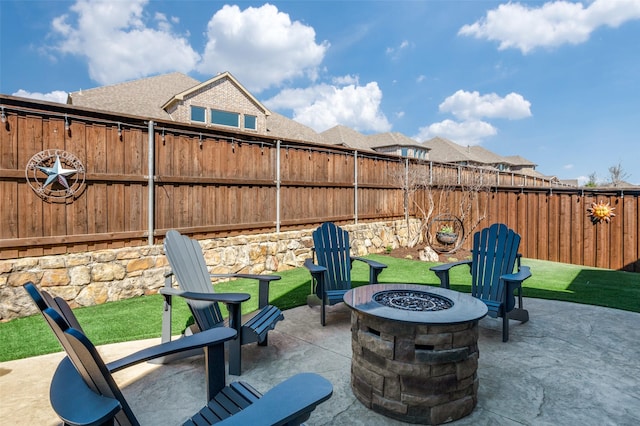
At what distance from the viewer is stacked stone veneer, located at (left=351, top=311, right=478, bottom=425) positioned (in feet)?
6.15

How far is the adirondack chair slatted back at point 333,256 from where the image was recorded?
4023 mm

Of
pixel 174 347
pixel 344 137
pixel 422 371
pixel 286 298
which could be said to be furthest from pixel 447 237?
pixel 344 137

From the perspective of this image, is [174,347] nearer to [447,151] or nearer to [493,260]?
[493,260]

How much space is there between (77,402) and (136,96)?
1615cm

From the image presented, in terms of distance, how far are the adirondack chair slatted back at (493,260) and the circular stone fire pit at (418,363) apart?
1.83 metres

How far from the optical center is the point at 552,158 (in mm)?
24125

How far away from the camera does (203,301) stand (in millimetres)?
2439

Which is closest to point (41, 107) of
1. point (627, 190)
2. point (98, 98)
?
point (627, 190)

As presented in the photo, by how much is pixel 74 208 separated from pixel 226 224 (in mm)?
2105

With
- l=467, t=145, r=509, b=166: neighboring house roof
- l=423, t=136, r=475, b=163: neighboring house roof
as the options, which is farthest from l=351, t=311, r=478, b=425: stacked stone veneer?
l=467, t=145, r=509, b=166: neighboring house roof

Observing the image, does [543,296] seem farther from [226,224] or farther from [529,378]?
[226,224]

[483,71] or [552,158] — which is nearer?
[483,71]

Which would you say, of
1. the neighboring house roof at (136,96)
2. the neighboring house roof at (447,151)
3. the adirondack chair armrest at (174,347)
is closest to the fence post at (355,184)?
the adirondack chair armrest at (174,347)

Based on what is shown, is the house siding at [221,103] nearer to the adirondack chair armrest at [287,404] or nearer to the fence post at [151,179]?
the fence post at [151,179]
